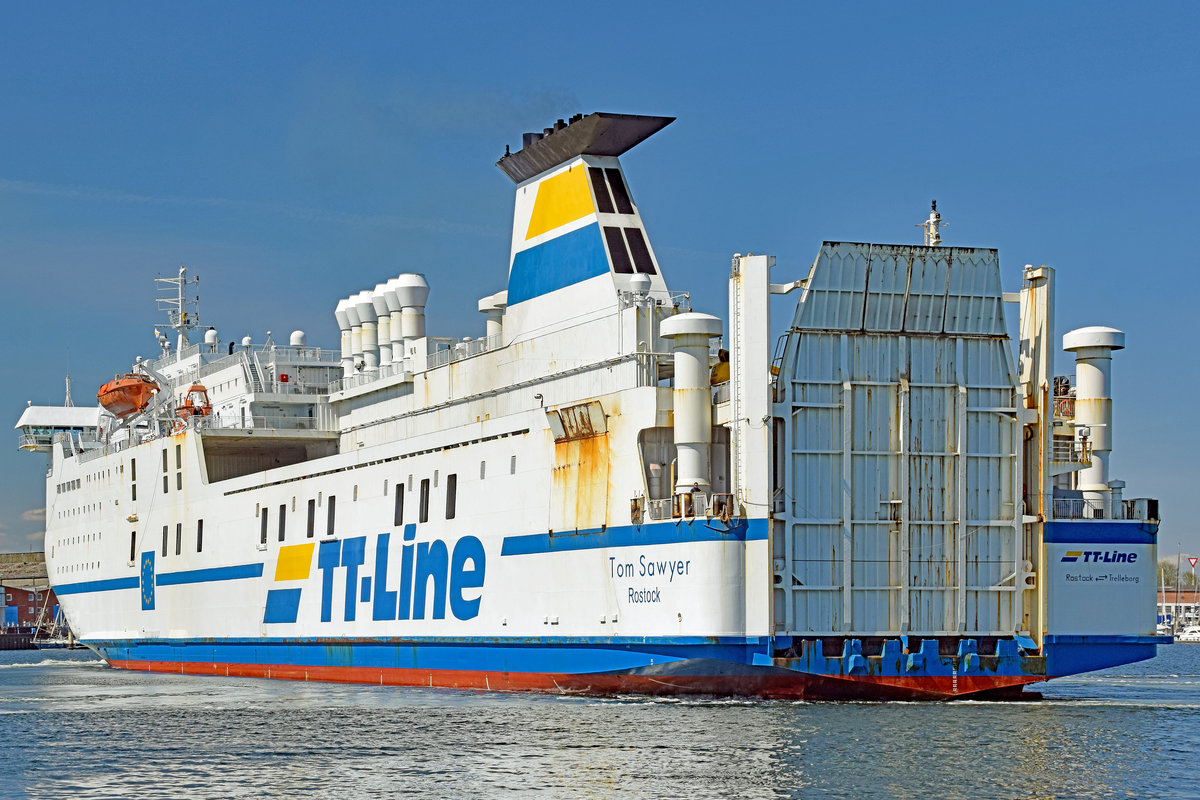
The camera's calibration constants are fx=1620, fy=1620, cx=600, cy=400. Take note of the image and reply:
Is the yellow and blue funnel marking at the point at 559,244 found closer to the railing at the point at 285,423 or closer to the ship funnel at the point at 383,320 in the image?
the ship funnel at the point at 383,320

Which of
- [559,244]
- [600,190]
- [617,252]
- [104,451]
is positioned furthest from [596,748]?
[104,451]

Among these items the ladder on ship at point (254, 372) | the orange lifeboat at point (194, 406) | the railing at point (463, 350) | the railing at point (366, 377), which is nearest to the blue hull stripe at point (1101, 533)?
the railing at point (463, 350)

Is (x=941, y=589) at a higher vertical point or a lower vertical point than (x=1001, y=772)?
higher

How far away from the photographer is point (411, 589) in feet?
121

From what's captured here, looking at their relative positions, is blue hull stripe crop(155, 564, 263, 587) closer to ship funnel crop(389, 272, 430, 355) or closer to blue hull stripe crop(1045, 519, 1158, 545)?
ship funnel crop(389, 272, 430, 355)

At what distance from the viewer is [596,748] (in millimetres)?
23766

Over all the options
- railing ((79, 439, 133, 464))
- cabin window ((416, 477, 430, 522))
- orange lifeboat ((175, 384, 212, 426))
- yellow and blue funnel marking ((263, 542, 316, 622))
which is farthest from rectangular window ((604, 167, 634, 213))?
railing ((79, 439, 133, 464))

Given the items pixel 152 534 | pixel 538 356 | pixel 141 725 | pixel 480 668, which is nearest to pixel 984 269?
pixel 538 356

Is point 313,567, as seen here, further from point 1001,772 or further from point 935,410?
point 1001,772

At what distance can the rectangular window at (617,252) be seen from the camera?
33.4 meters

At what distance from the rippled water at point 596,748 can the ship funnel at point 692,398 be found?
4128 mm

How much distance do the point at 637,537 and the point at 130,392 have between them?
2701 centimetres

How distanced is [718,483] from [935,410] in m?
4.22

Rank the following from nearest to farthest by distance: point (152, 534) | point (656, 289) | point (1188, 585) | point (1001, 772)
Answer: point (1001, 772), point (656, 289), point (152, 534), point (1188, 585)
